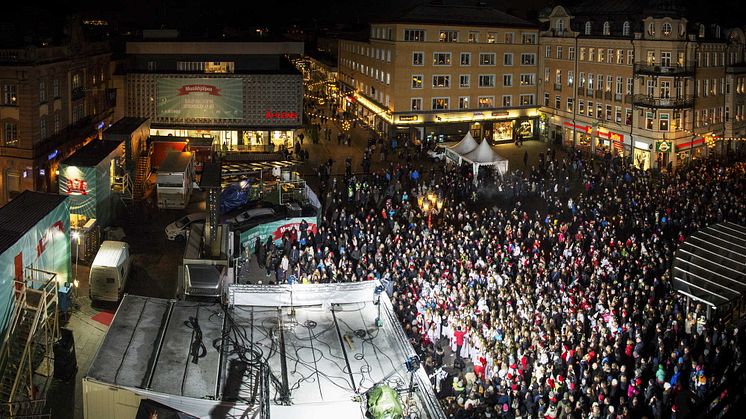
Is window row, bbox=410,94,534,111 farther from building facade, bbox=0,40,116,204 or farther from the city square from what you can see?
building facade, bbox=0,40,116,204

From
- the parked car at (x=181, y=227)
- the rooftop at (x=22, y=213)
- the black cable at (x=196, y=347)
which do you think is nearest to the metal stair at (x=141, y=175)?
the parked car at (x=181, y=227)

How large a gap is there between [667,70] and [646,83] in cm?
181

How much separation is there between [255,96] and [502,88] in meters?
22.4

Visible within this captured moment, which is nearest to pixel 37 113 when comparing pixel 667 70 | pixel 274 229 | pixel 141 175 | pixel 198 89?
pixel 141 175

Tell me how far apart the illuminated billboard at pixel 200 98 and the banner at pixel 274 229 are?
69.7 feet

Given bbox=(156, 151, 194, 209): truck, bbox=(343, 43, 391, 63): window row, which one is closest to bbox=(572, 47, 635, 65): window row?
bbox=(343, 43, 391, 63): window row

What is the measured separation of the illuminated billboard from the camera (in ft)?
168

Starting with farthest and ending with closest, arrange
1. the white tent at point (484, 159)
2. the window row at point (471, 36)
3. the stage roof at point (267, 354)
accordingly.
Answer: the window row at point (471, 36), the white tent at point (484, 159), the stage roof at point (267, 354)

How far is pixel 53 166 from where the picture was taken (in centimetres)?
4059

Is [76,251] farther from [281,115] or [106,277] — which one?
[281,115]

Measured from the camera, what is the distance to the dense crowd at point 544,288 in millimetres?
17531

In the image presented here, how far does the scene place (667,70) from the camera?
50000mm

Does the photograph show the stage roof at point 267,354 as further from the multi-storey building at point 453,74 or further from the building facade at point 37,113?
the multi-storey building at point 453,74

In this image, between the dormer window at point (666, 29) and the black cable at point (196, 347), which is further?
the dormer window at point (666, 29)
